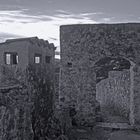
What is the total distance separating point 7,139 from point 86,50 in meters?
7.29

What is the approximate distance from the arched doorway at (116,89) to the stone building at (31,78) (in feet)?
11.7

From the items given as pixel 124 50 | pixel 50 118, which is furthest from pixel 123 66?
pixel 50 118

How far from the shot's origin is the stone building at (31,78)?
6573 millimetres

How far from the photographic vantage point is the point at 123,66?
16.2 m

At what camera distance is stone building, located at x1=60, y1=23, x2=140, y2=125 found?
11321 millimetres

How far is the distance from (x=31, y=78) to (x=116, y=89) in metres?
8.52

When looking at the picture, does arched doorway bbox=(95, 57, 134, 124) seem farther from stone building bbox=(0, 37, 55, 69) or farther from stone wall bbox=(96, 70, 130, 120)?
stone building bbox=(0, 37, 55, 69)

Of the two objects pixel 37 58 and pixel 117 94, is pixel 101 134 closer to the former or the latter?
pixel 37 58

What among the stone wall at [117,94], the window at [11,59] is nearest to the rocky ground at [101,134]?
the stone wall at [117,94]

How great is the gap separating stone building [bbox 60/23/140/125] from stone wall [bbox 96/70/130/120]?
197 centimetres

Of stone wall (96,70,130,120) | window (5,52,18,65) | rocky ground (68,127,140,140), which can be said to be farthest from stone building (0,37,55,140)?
stone wall (96,70,130,120)

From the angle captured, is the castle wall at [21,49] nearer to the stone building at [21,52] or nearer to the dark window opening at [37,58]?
the stone building at [21,52]

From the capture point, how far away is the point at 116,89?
16.3 meters

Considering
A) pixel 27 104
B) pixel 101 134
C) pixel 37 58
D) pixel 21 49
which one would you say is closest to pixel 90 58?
pixel 37 58
